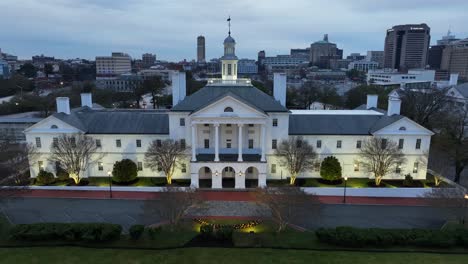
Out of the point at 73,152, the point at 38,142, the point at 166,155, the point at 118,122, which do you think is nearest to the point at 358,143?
the point at 166,155

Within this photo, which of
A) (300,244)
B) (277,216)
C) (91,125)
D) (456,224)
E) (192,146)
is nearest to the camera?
(300,244)

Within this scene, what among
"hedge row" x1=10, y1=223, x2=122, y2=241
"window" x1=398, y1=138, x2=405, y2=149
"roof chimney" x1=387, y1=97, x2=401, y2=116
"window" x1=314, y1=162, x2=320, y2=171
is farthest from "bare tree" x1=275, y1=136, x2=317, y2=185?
"hedge row" x1=10, y1=223, x2=122, y2=241

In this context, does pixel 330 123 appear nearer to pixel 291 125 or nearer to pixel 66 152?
pixel 291 125

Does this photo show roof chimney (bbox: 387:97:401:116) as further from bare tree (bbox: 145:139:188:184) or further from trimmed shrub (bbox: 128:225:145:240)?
trimmed shrub (bbox: 128:225:145:240)

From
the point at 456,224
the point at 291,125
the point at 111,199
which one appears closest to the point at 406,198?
the point at 456,224

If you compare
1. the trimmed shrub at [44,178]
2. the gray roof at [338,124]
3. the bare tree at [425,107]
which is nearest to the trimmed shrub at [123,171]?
A: the trimmed shrub at [44,178]

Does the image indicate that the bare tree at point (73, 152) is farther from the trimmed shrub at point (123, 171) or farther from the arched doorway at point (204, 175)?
the arched doorway at point (204, 175)
